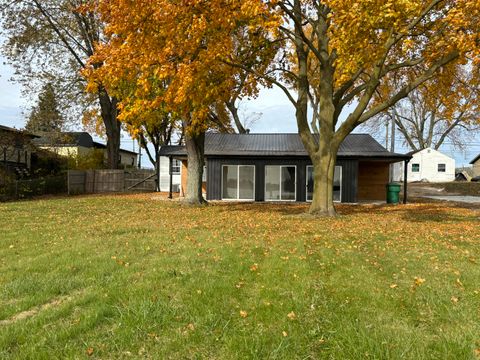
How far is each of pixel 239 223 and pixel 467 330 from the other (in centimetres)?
864

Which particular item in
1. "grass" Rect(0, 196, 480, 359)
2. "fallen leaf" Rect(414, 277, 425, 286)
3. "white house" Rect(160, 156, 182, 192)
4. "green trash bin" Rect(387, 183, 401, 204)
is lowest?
"grass" Rect(0, 196, 480, 359)

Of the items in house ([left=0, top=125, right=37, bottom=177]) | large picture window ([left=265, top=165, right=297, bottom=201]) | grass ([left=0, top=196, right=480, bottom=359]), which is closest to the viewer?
grass ([left=0, top=196, right=480, bottom=359])

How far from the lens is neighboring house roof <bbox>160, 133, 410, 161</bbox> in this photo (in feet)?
75.2

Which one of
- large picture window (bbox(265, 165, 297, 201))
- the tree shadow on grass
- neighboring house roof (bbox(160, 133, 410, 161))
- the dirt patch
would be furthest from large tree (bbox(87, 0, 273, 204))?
large picture window (bbox(265, 165, 297, 201))

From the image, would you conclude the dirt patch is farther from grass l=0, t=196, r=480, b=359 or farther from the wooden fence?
the wooden fence

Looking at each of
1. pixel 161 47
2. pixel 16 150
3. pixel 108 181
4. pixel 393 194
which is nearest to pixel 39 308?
pixel 161 47

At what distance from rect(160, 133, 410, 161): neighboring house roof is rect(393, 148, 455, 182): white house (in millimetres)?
27218

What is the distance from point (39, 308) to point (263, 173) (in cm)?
1981

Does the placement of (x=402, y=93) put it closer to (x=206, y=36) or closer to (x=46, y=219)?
(x=206, y=36)

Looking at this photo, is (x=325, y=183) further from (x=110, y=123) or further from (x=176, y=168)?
(x=110, y=123)

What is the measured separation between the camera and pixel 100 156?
132 ft

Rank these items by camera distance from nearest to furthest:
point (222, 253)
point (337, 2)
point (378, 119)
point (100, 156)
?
point (222, 253)
point (337, 2)
point (100, 156)
point (378, 119)

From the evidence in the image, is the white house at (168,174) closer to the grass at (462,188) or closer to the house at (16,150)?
the house at (16,150)

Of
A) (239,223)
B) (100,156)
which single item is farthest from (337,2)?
(100,156)
